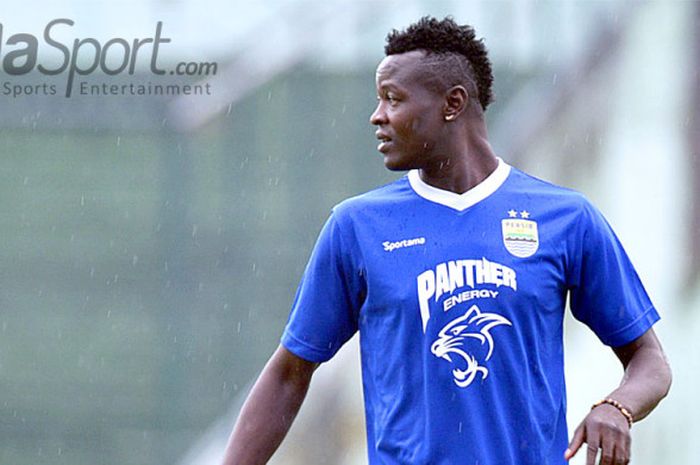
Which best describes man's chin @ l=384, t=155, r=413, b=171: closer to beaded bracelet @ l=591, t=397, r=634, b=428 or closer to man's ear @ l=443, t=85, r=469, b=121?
man's ear @ l=443, t=85, r=469, b=121

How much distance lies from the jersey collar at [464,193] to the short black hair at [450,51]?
21 centimetres

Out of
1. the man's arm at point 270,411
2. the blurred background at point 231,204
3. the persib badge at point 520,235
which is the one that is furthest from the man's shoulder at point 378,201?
the blurred background at point 231,204

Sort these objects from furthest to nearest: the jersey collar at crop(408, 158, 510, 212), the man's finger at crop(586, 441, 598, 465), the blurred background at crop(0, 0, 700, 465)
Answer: the blurred background at crop(0, 0, 700, 465) < the jersey collar at crop(408, 158, 510, 212) < the man's finger at crop(586, 441, 598, 465)

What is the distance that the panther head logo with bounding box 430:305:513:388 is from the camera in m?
2.81

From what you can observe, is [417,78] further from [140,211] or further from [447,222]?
[140,211]

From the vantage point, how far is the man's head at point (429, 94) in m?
2.99

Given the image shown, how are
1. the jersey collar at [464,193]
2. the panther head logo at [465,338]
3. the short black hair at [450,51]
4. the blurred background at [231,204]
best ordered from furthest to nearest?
the blurred background at [231,204]
the short black hair at [450,51]
the jersey collar at [464,193]
the panther head logo at [465,338]

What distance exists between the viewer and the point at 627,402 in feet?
9.23

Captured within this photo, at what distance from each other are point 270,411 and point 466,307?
1.67ft

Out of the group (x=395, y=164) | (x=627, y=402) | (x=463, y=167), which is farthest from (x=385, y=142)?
(x=627, y=402)

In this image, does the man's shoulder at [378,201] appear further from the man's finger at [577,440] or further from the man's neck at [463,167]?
the man's finger at [577,440]

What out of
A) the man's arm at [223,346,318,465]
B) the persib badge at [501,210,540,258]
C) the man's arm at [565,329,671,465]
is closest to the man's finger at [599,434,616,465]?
the man's arm at [565,329,671,465]

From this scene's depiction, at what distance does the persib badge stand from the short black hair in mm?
342

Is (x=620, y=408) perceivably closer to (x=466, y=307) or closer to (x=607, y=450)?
(x=607, y=450)
